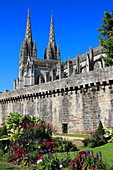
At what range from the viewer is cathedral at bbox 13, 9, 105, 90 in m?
37.5

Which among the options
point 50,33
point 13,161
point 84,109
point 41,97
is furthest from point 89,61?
point 50,33

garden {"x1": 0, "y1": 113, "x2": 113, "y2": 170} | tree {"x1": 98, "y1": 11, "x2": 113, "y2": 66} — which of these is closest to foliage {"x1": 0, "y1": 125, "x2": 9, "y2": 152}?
garden {"x1": 0, "y1": 113, "x2": 113, "y2": 170}

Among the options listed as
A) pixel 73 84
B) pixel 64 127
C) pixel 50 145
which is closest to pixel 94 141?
pixel 50 145

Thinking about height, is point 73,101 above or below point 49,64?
below

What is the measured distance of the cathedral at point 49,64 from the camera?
37.5 m

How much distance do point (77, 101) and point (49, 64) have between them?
1734 inches

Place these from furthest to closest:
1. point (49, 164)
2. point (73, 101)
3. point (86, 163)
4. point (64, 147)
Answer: point (73, 101)
point (64, 147)
point (49, 164)
point (86, 163)

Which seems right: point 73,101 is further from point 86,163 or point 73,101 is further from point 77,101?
point 86,163

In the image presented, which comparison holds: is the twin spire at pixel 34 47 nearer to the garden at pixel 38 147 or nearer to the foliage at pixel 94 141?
the garden at pixel 38 147

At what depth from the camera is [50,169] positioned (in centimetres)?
713

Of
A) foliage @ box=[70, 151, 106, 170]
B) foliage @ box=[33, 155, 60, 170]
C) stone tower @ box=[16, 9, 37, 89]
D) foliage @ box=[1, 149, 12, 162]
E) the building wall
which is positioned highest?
stone tower @ box=[16, 9, 37, 89]

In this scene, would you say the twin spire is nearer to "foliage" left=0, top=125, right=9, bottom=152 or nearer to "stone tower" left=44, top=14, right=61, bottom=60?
"stone tower" left=44, top=14, right=61, bottom=60

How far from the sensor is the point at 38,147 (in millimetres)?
9812

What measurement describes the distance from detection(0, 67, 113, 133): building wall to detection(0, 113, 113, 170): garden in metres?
4.18
